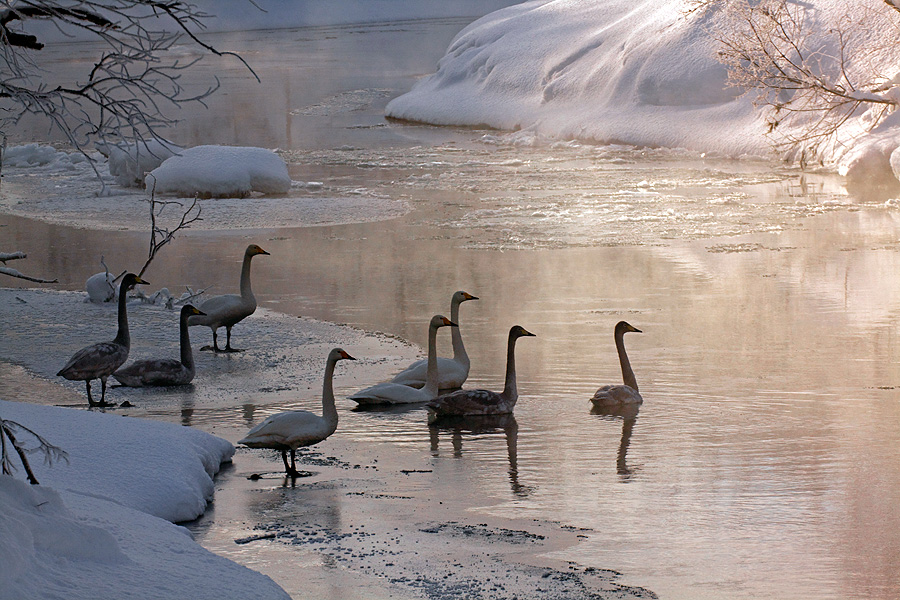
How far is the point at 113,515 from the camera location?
5.52 metres

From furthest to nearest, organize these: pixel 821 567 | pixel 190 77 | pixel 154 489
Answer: pixel 190 77 → pixel 154 489 → pixel 821 567

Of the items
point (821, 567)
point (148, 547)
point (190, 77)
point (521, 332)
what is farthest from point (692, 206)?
point (190, 77)

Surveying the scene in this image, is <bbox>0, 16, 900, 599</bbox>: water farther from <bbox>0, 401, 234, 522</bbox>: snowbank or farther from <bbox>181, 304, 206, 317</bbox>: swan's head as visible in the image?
<bbox>181, 304, 206, 317</bbox>: swan's head

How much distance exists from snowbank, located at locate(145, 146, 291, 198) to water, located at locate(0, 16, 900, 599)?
130 cm

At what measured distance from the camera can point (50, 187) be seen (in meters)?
23.2

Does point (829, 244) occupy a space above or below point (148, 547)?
above

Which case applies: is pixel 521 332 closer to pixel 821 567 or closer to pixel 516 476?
pixel 516 476

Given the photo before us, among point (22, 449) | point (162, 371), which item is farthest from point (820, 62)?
point (22, 449)

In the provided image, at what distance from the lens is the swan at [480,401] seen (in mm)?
8586

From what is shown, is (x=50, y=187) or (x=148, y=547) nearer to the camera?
(x=148, y=547)

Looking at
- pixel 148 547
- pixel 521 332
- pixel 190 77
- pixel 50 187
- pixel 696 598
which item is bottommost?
pixel 696 598

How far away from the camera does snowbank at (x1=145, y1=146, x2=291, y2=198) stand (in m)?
20.9

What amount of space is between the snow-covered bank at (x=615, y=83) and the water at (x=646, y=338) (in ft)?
5.59

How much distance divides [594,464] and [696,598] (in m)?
2.14
